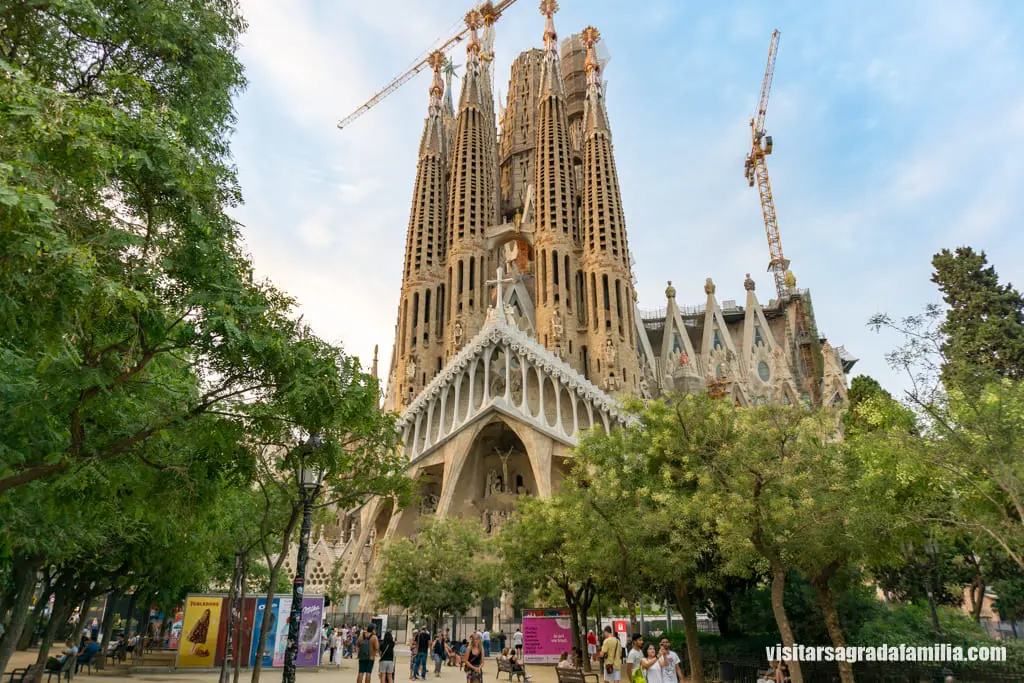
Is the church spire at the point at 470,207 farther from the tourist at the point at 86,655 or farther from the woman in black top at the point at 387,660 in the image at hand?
the woman in black top at the point at 387,660

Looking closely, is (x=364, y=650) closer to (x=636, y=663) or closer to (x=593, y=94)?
(x=636, y=663)

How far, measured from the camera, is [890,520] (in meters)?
11.2

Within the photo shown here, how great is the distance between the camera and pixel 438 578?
25203mm

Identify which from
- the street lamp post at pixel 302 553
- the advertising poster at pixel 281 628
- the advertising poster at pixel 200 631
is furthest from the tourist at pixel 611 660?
the advertising poster at pixel 200 631

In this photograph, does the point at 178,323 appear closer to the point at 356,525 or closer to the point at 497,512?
the point at 497,512

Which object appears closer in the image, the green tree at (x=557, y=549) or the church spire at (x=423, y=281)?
the green tree at (x=557, y=549)

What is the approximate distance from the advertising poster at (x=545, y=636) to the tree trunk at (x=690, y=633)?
161 inches

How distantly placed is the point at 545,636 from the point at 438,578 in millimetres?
7209

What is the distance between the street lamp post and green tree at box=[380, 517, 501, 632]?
1524 cm

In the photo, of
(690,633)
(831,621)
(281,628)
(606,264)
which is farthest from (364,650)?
(606,264)

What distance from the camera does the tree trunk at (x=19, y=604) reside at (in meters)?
12.3

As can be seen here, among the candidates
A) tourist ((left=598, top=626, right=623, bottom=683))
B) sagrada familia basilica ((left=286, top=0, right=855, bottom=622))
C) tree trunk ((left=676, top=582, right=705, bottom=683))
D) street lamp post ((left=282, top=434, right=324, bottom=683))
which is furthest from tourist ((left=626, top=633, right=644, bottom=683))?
sagrada familia basilica ((left=286, top=0, right=855, bottom=622))

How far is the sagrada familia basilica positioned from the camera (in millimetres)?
37906

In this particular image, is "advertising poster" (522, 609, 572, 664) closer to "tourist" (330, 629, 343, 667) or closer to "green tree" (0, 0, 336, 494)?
"tourist" (330, 629, 343, 667)
